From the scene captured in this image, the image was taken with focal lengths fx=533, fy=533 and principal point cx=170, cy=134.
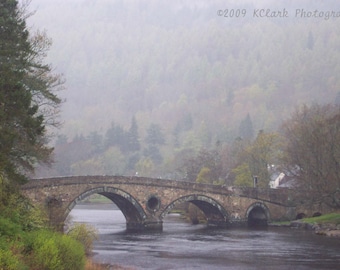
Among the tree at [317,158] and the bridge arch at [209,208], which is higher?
the tree at [317,158]

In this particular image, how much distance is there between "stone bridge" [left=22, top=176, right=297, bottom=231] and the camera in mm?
46688

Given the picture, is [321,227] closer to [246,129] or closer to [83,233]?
[83,233]

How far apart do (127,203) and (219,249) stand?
59.5 ft

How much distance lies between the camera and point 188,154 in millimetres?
116938

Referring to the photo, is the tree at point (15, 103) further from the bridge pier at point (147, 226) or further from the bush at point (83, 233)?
the bridge pier at point (147, 226)

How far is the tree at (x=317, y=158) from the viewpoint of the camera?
5088 cm

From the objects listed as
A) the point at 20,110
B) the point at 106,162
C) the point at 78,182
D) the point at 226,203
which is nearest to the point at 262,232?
the point at 226,203

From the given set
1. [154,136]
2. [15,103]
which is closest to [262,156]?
[15,103]

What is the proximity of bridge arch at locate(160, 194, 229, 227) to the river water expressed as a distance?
349cm

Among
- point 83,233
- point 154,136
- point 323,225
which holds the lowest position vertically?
point 83,233

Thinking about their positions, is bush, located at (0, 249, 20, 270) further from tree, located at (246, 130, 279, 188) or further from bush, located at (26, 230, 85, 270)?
tree, located at (246, 130, 279, 188)

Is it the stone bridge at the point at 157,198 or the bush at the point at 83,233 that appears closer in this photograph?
the bush at the point at 83,233

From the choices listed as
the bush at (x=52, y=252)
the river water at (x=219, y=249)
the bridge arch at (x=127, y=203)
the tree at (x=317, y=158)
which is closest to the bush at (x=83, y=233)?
the river water at (x=219, y=249)

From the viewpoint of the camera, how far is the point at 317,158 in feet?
171
